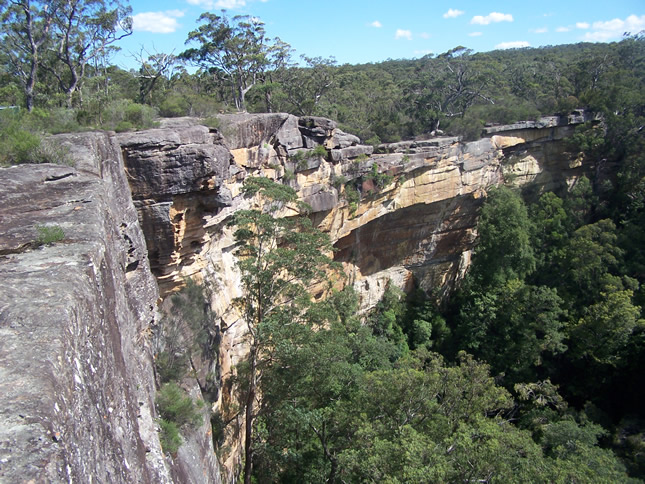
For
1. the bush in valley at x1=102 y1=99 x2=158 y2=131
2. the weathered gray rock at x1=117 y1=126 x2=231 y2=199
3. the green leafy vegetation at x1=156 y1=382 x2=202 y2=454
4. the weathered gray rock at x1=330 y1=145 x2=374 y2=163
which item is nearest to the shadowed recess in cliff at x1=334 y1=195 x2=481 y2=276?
the weathered gray rock at x1=330 y1=145 x2=374 y2=163

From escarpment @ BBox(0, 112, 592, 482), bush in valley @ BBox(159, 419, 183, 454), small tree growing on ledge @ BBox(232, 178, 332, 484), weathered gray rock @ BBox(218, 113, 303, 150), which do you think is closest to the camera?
escarpment @ BBox(0, 112, 592, 482)

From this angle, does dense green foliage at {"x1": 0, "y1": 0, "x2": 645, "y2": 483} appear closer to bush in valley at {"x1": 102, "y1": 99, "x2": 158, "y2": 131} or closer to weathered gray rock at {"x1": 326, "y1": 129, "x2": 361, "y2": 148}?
bush in valley at {"x1": 102, "y1": 99, "x2": 158, "y2": 131}

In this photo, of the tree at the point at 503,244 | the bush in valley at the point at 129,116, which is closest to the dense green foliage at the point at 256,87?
the bush in valley at the point at 129,116

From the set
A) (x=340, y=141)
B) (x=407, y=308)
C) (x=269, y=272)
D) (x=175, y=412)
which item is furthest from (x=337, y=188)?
(x=175, y=412)

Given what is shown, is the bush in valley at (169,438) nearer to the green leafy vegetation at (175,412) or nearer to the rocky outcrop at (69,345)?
the green leafy vegetation at (175,412)

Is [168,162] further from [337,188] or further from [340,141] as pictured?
[340,141]

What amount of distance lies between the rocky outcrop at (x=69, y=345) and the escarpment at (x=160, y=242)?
0.01m

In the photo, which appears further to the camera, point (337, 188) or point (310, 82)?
point (310, 82)

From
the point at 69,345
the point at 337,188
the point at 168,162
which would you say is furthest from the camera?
the point at 337,188

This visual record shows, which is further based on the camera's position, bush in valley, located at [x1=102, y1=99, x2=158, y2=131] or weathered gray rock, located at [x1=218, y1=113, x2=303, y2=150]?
weathered gray rock, located at [x1=218, y1=113, x2=303, y2=150]

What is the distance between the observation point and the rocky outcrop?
7.48 ft

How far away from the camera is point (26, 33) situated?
635 inches

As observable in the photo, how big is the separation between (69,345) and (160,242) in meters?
7.12

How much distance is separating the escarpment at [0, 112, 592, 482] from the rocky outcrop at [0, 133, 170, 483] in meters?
0.01
